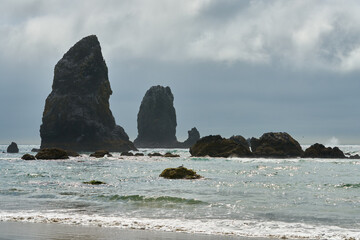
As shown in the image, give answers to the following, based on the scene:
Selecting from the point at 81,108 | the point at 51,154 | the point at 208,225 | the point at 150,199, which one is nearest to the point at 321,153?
the point at 51,154

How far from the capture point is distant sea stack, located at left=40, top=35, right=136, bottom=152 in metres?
132

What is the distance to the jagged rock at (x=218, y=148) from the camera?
82.9m

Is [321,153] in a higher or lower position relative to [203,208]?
higher

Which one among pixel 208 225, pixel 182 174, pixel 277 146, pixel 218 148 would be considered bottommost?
pixel 208 225

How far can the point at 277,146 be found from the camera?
84.3 metres

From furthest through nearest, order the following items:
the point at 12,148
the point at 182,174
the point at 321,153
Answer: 1. the point at 12,148
2. the point at 321,153
3. the point at 182,174

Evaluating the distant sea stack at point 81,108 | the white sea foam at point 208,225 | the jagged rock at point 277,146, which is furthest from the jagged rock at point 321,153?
the white sea foam at point 208,225

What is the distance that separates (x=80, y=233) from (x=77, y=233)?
3.4 inches

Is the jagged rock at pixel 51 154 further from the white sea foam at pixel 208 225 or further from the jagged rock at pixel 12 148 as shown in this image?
the jagged rock at pixel 12 148

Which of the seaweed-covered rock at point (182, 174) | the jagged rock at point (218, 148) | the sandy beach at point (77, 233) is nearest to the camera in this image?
the sandy beach at point (77, 233)

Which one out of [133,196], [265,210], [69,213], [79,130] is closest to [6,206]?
[69,213]

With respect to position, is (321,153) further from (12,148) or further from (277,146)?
(12,148)

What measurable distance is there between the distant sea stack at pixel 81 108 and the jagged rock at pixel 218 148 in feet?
166

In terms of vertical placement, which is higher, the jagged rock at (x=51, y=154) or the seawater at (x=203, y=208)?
the jagged rock at (x=51, y=154)
